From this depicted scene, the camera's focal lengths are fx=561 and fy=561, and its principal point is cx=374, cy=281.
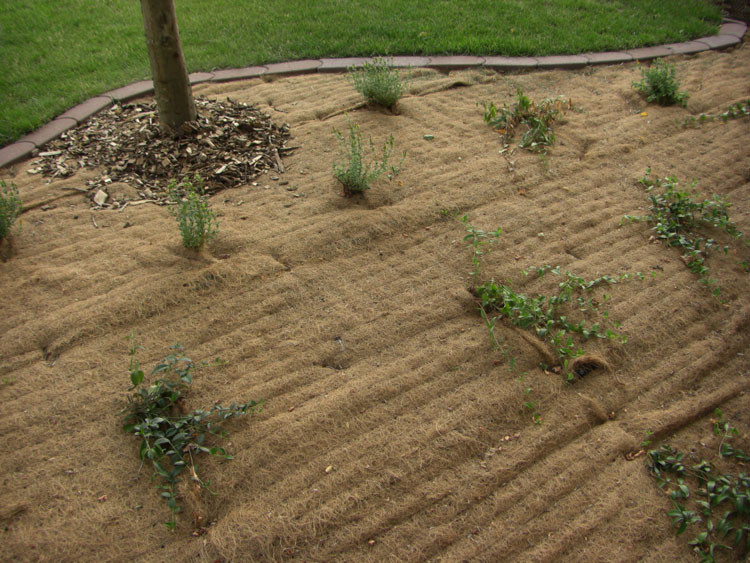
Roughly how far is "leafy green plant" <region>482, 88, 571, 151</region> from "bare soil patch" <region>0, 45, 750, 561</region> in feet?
0.41

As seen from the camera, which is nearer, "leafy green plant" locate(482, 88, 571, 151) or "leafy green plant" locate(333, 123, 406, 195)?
"leafy green plant" locate(333, 123, 406, 195)

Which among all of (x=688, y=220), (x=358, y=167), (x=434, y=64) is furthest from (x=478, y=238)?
(x=434, y=64)

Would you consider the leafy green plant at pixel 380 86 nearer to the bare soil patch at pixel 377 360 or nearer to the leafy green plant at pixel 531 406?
the bare soil patch at pixel 377 360

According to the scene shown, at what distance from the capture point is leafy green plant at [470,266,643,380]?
9.34ft

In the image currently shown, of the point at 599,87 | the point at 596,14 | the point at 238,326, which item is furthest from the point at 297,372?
the point at 596,14

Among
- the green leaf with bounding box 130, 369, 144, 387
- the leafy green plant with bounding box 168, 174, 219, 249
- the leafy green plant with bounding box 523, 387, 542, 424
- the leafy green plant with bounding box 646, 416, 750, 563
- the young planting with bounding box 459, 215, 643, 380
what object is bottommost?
the leafy green plant with bounding box 646, 416, 750, 563

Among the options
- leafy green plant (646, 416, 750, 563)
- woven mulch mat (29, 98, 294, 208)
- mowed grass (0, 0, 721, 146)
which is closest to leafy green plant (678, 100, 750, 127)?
mowed grass (0, 0, 721, 146)

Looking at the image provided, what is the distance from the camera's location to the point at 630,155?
4.21m

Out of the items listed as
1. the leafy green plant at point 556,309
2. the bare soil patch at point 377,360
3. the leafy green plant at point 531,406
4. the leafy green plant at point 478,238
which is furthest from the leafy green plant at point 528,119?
the leafy green plant at point 531,406

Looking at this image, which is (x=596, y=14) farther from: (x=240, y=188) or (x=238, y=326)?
(x=238, y=326)

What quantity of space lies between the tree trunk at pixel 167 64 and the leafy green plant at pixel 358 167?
1.16m

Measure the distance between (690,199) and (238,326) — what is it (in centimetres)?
302

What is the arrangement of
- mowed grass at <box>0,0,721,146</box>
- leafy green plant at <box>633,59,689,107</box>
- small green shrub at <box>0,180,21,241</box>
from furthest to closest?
mowed grass at <box>0,0,721,146</box> < leafy green plant at <box>633,59,689,107</box> < small green shrub at <box>0,180,21,241</box>

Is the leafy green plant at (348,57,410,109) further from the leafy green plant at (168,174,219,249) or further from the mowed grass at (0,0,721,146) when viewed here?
the leafy green plant at (168,174,219,249)
